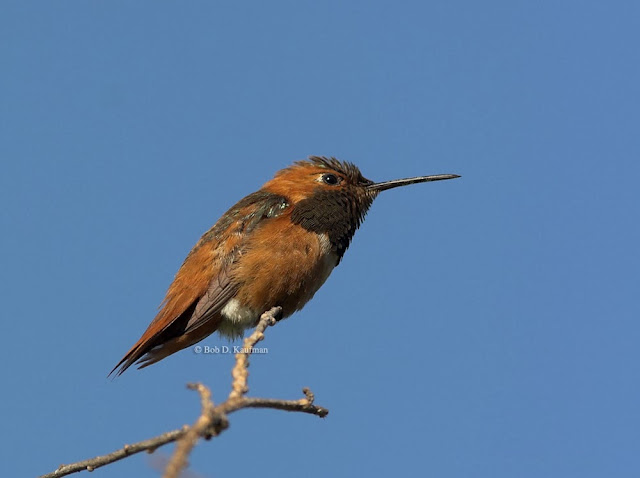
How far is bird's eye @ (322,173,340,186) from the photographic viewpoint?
7480mm

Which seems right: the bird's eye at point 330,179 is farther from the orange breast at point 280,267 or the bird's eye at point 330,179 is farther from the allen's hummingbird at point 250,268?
the orange breast at point 280,267

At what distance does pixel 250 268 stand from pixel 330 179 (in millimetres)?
1458

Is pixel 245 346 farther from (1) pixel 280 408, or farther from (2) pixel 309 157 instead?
(2) pixel 309 157

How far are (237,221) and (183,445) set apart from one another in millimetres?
5267

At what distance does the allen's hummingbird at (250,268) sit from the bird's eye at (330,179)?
0.28 metres

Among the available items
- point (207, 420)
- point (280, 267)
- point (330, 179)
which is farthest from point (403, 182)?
point (207, 420)

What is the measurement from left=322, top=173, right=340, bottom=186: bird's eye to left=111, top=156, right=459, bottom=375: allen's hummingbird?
0.28m

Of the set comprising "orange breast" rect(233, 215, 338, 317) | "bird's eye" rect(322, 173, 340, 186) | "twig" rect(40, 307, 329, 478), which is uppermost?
"bird's eye" rect(322, 173, 340, 186)

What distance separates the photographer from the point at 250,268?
6.45 metres

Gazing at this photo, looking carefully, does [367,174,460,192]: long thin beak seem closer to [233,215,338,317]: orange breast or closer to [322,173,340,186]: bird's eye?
[322,173,340,186]: bird's eye

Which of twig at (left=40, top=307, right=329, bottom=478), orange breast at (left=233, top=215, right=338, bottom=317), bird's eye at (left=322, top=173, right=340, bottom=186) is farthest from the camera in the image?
bird's eye at (left=322, top=173, right=340, bottom=186)

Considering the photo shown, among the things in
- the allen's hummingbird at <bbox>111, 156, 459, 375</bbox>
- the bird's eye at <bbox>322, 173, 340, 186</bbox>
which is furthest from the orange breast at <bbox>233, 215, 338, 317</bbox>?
the bird's eye at <bbox>322, 173, 340, 186</bbox>

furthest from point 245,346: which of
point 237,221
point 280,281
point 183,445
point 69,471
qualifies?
point 237,221

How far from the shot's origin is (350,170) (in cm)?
772
